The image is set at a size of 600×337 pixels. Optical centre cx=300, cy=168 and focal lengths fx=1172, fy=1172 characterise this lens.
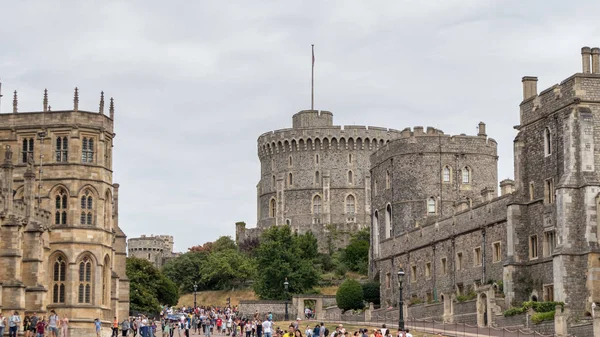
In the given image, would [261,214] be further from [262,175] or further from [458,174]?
[458,174]

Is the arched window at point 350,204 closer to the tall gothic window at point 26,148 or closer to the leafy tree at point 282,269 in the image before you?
the leafy tree at point 282,269

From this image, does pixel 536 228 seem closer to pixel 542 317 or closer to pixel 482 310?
pixel 482 310

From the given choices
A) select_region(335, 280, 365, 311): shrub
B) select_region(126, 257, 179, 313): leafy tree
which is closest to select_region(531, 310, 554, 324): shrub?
select_region(335, 280, 365, 311): shrub

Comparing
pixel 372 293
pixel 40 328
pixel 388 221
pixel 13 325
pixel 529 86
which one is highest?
pixel 529 86

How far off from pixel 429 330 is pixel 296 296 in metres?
34.4

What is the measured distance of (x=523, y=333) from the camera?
177 ft

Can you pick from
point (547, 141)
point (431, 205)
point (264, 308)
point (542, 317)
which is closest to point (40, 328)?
point (542, 317)

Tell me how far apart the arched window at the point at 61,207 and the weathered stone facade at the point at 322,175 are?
71.3 m

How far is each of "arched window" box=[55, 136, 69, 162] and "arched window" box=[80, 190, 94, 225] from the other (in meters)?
2.27

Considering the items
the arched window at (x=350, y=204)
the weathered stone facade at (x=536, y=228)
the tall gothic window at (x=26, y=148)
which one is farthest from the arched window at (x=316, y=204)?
the tall gothic window at (x=26, y=148)

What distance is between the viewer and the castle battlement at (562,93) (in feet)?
192

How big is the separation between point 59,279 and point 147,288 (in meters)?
37.2

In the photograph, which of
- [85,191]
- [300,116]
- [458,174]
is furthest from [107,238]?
[300,116]

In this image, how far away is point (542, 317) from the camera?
54625 mm
